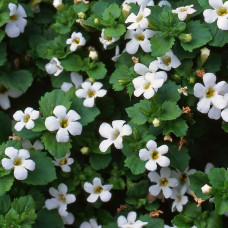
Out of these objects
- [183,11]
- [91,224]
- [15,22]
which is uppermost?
[183,11]

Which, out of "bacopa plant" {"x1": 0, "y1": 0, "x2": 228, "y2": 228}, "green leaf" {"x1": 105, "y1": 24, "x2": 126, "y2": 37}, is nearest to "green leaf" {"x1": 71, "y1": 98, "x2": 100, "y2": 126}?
"bacopa plant" {"x1": 0, "y1": 0, "x2": 228, "y2": 228}

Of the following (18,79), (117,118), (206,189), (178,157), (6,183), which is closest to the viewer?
(206,189)

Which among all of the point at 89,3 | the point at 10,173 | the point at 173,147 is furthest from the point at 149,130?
the point at 89,3

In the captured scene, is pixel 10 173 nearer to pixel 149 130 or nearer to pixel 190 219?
pixel 149 130

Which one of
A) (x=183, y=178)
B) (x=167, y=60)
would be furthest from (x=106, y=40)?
(x=183, y=178)

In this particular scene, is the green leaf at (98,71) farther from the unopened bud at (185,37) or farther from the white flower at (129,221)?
the white flower at (129,221)

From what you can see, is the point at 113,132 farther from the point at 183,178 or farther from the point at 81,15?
the point at 81,15
